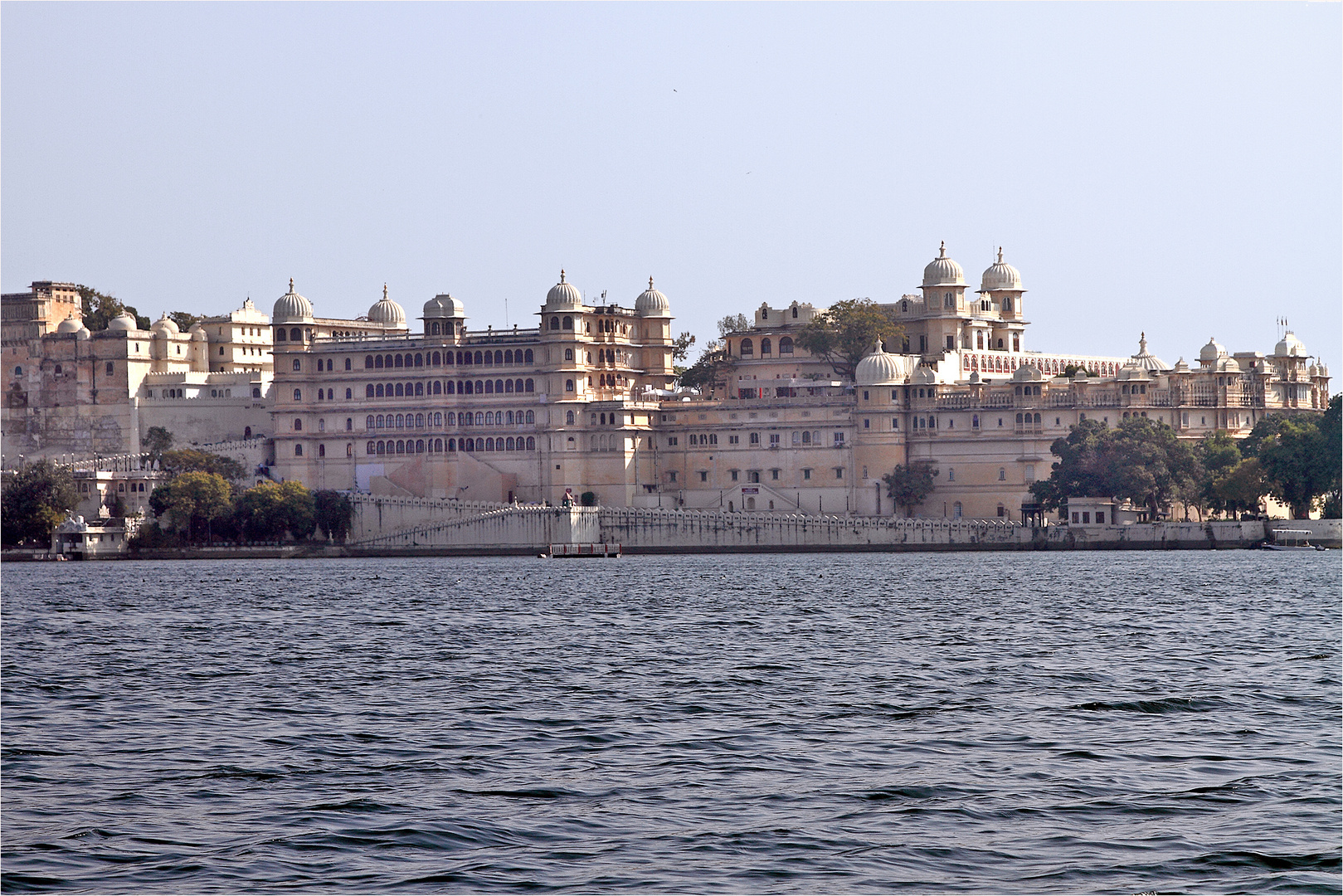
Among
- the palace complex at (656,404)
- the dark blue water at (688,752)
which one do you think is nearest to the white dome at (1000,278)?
the palace complex at (656,404)

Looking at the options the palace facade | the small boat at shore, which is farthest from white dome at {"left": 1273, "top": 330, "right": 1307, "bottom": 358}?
the small boat at shore

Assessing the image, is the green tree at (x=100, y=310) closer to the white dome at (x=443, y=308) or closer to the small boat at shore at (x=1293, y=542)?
the white dome at (x=443, y=308)

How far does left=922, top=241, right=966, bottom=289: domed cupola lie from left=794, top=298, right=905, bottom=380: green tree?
9.76 feet

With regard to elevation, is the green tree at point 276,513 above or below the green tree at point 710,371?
below

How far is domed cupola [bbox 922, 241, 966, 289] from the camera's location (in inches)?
4203

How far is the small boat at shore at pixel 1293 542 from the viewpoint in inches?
3339

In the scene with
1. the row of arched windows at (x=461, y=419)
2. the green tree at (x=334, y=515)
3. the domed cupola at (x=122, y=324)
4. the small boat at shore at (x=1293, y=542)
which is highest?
the domed cupola at (x=122, y=324)

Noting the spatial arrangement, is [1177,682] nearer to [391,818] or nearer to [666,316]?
[391,818]

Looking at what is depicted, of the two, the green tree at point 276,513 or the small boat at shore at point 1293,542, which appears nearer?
the small boat at shore at point 1293,542

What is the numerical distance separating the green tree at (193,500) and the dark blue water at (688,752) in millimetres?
47974

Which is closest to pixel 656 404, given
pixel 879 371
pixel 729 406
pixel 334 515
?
pixel 729 406

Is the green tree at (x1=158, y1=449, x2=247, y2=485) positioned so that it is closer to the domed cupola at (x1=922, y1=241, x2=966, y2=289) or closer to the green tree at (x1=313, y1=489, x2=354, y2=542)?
the green tree at (x1=313, y1=489, x2=354, y2=542)

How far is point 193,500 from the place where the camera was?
96312 millimetres

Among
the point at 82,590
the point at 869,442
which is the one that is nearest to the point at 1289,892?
the point at 82,590
